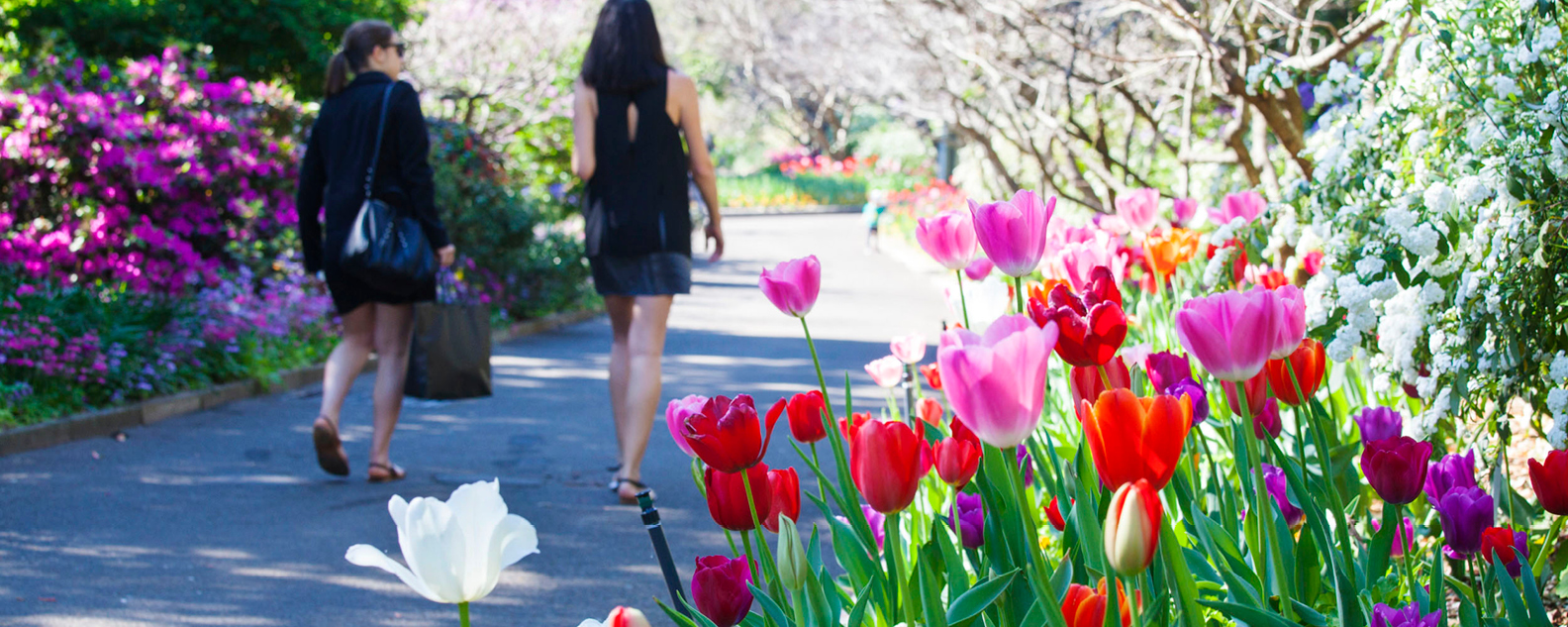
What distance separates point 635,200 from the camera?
172 inches

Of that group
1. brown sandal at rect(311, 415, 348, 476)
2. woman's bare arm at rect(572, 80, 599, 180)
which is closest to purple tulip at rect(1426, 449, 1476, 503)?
woman's bare arm at rect(572, 80, 599, 180)

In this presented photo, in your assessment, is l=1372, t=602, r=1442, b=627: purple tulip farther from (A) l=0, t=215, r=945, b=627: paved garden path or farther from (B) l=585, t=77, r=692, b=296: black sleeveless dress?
(B) l=585, t=77, r=692, b=296: black sleeveless dress

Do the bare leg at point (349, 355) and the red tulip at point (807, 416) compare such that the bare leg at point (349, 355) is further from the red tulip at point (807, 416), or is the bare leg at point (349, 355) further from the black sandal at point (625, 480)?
the red tulip at point (807, 416)

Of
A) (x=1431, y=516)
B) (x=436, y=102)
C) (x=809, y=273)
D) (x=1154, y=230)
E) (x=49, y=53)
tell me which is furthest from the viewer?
(x=436, y=102)

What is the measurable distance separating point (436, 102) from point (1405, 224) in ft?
38.3

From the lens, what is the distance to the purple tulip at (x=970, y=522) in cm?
174

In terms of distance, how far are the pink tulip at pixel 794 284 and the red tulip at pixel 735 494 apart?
0.30 meters

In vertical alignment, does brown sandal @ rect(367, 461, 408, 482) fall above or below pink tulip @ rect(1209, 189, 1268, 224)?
below

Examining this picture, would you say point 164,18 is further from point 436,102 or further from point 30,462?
point 30,462

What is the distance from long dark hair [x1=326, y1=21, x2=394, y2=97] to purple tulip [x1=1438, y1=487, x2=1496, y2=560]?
3.94m

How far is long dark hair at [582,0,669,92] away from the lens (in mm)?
4211

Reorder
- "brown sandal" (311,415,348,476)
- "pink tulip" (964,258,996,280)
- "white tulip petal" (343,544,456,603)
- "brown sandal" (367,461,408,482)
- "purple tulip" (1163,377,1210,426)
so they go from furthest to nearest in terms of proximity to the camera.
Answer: "brown sandal" (367,461,408,482) < "brown sandal" (311,415,348,476) < "pink tulip" (964,258,996,280) < "purple tulip" (1163,377,1210,426) < "white tulip petal" (343,544,456,603)

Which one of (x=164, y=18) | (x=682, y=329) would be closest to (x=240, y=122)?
(x=164, y=18)

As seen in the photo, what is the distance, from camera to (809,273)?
1.73 meters
